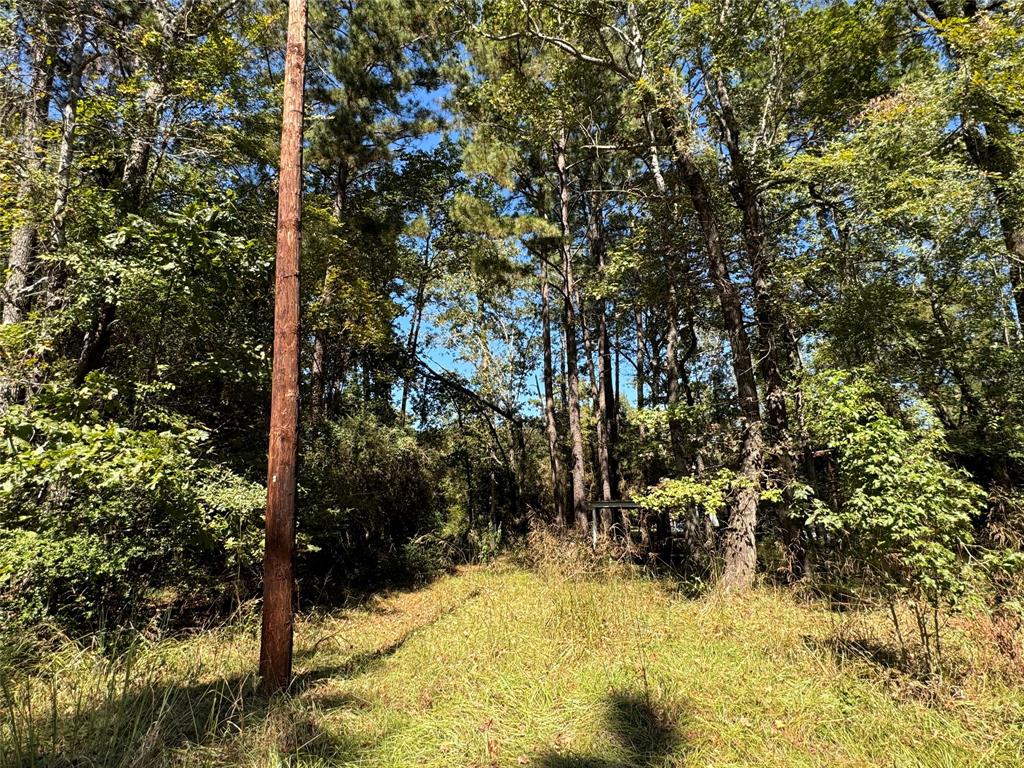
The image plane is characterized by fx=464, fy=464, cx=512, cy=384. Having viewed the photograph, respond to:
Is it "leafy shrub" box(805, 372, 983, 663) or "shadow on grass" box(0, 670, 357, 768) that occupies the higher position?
"leafy shrub" box(805, 372, 983, 663)

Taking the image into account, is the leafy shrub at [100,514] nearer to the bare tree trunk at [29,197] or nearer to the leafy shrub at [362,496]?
the leafy shrub at [362,496]

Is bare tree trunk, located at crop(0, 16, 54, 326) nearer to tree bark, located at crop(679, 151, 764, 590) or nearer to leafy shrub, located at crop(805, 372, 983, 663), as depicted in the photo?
tree bark, located at crop(679, 151, 764, 590)

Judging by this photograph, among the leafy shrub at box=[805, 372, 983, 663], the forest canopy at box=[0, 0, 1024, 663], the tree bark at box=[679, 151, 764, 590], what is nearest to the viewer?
the leafy shrub at box=[805, 372, 983, 663]

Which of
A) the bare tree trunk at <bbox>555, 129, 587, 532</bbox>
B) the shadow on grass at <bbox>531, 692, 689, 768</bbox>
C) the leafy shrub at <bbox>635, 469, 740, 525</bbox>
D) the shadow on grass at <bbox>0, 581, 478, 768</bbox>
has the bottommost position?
the shadow on grass at <bbox>531, 692, 689, 768</bbox>

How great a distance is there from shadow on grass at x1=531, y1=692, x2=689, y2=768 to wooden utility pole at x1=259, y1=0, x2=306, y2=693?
7.24 feet

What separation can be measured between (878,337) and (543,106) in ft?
21.3

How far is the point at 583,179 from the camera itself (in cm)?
1304

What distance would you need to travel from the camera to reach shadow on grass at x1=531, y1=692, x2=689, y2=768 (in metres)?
2.61

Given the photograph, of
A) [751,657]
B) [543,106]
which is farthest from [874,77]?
[751,657]

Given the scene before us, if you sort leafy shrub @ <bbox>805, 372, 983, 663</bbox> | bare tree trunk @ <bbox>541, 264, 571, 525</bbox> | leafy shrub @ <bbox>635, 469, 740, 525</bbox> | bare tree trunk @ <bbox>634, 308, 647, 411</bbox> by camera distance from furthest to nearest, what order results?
bare tree trunk @ <bbox>634, 308, 647, 411</bbox> < bare tree trunk @ <bbox>541, 264, 571, 525</bbox> < leafy shrub @ <bbox>635, 469, 740, 525</bbox> < leafy shrub @ <bbox>805, 372, 983, 663</bbox>

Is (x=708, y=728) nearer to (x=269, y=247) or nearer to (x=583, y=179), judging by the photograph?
(x=269, y=247)

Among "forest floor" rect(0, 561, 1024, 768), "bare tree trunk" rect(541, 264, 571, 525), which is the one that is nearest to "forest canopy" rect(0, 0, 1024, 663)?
"forest floor" rect(0, 561, 1024, 768)

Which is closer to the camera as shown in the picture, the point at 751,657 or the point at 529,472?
the point at 751,657

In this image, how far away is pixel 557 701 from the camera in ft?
11.1
